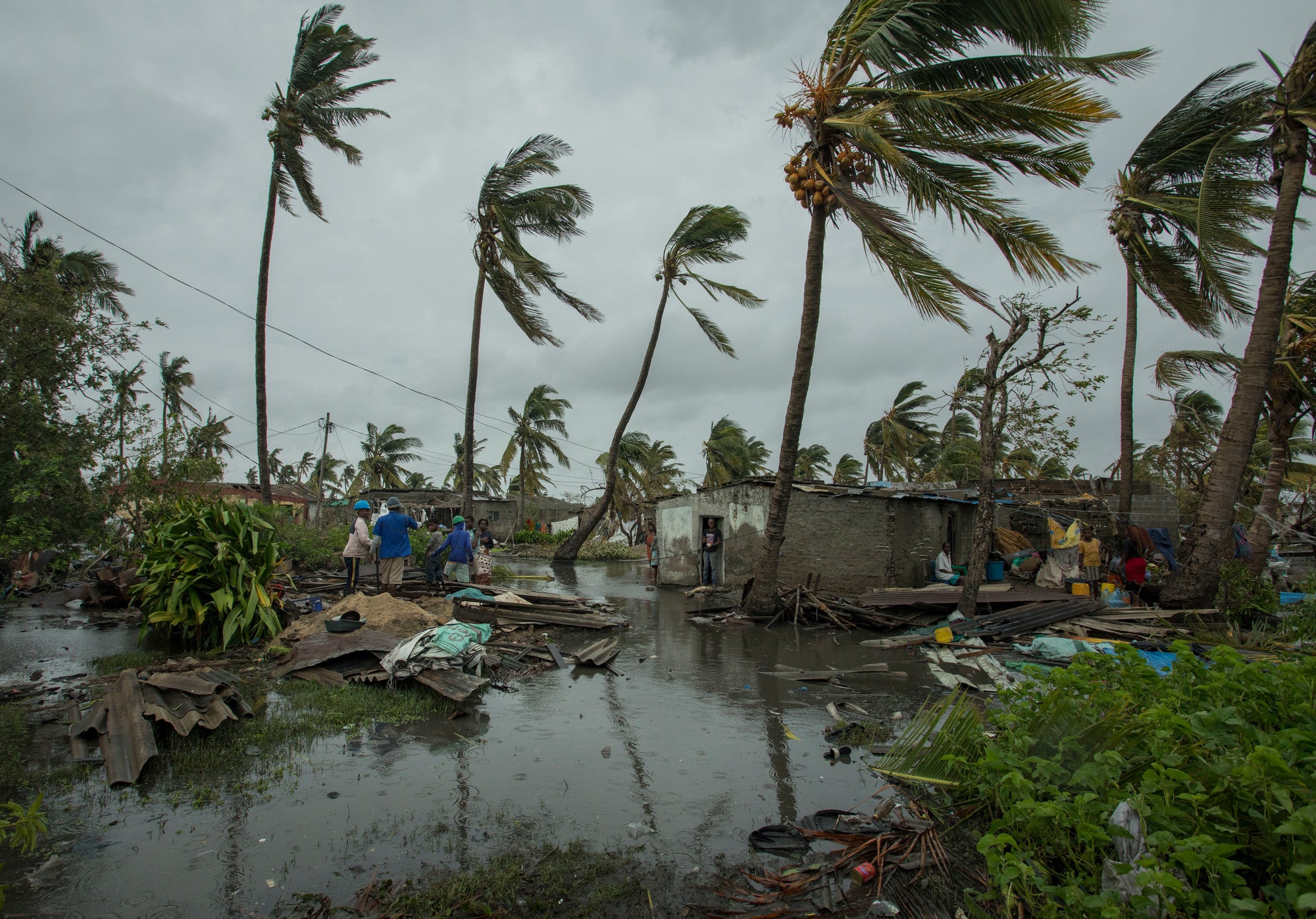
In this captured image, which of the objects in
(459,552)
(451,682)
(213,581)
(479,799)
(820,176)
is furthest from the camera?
(459,552)

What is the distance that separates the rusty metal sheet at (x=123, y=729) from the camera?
428 cm

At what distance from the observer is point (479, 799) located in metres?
4.19

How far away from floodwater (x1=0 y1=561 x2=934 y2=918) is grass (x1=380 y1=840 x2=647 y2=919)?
193 mm

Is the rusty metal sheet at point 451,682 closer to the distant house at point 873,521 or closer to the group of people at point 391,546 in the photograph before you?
the group of people at point 391,546

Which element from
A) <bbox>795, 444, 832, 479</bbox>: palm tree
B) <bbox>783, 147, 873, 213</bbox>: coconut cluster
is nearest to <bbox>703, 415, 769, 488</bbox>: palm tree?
<bbox>795, 444, 832, 479</bbox>: palm tree

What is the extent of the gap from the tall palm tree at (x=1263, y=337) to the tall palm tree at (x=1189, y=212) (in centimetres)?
48

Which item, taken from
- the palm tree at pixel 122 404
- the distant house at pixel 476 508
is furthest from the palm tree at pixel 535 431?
the palm tree at pixel 122 404

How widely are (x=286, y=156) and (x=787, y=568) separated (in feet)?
46.6

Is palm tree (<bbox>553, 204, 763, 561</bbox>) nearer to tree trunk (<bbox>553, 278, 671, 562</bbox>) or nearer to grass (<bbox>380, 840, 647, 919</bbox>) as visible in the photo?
tree trunk (<bbox>553, 278, 671, 562</bbox>)

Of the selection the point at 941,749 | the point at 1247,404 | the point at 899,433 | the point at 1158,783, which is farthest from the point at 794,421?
the point at 899,433

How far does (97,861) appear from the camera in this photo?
3.34 meters

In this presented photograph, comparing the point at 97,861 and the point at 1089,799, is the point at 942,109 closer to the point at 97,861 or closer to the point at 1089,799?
the point at 1089,799

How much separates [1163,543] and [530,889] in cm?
1644

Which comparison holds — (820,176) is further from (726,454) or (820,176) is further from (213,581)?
(726,454)
